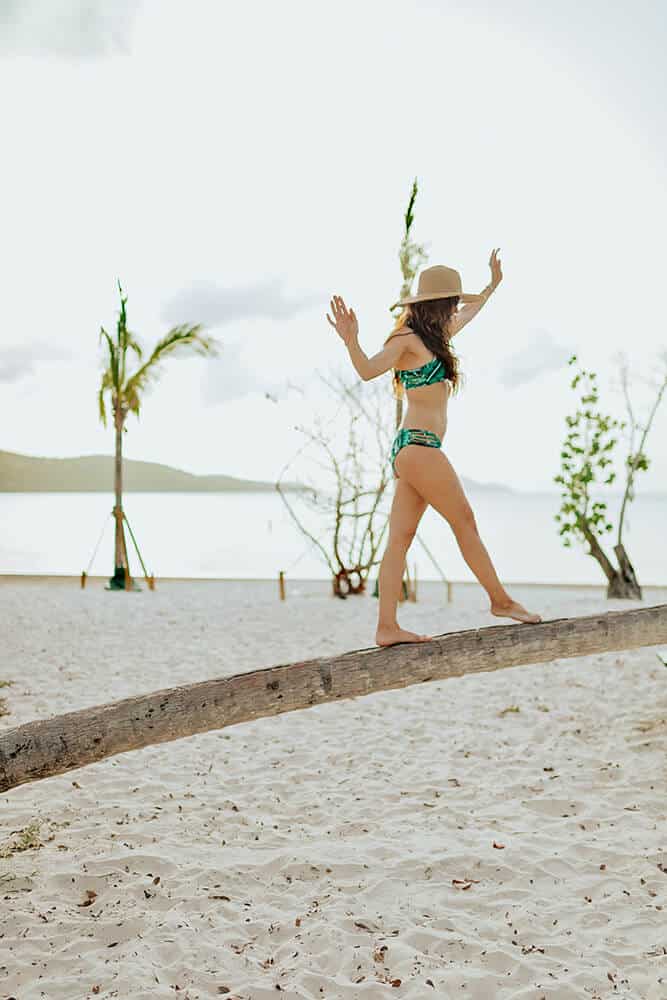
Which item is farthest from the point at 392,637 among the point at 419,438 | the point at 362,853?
the point at 362,853

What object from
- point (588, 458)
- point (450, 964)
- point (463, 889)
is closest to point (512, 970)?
point (450, 964)

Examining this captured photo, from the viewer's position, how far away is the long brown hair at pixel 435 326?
2.55 metres

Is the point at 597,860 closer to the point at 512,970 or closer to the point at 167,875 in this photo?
the point at 512,970

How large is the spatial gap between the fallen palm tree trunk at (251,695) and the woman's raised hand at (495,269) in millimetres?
1184

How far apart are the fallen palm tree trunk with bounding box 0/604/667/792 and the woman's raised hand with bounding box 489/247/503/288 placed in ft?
3.89

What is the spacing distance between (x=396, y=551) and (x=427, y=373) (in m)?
0.56

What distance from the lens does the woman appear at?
99.9 inches

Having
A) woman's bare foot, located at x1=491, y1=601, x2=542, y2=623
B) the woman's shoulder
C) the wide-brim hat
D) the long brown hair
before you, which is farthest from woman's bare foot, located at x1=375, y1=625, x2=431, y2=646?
the wide-brim hat

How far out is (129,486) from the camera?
139750 mm

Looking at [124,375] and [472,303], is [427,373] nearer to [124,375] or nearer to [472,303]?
[472,303]

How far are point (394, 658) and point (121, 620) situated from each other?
636 cm

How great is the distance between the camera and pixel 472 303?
8.91 ft

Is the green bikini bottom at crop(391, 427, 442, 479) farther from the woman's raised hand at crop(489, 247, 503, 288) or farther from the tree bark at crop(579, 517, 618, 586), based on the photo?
the tree bark at crop(579, 517, 618, 586)

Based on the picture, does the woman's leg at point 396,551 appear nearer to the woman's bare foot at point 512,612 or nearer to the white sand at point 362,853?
the woman's bare foot at point 512,612
